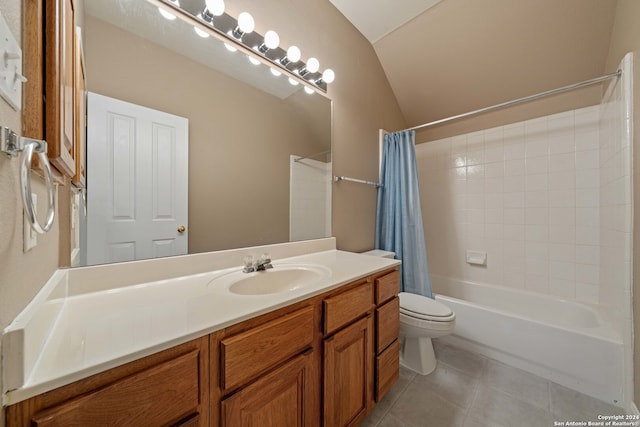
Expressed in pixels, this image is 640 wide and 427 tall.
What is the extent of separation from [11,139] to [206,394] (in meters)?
0.66

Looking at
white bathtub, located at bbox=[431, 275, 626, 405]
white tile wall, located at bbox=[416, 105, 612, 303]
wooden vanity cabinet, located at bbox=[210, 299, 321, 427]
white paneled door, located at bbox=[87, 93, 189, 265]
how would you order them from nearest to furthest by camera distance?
wooden vanity cabinet, located at bbox=[210, 299, 321, 427] < white paneled door, located at bbox=[87, 93, 189, 265] < white bathtub, located at bbox=[431, 275, 626, 405] < white tile wall, located at bbox=[416, 105, 612, 303]

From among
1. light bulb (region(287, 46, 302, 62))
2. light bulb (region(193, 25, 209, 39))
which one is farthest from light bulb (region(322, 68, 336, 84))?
light bulb (region(193, 25, 209, 39))

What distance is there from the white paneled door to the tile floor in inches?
54.3

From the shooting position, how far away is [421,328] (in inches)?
58.6

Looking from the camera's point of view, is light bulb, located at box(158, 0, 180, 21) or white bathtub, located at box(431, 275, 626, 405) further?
white bathtub, located at box(431, 275, 626, 405)

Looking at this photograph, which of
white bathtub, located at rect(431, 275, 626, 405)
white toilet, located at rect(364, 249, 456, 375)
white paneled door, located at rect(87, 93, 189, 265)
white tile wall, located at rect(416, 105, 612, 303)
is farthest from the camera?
white tile wall, located at rect(416, 105, 612, 303)

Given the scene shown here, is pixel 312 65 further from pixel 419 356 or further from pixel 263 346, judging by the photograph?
pixel 419 356

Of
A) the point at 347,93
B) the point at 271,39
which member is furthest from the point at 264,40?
the point at 347,93

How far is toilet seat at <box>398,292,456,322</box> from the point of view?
58.3 inches

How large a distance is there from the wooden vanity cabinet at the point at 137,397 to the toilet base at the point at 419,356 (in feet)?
4.72

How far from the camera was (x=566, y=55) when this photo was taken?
174 centimetres

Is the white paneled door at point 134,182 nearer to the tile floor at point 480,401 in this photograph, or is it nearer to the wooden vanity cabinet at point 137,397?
the wooden vanity cabinet at point 137,397

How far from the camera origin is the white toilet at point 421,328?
1.47 meters

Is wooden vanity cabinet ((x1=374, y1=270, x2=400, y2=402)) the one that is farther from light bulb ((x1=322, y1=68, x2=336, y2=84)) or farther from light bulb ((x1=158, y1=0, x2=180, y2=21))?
light bulb ((x1=158, y1=0, x2=180, y2=21))
